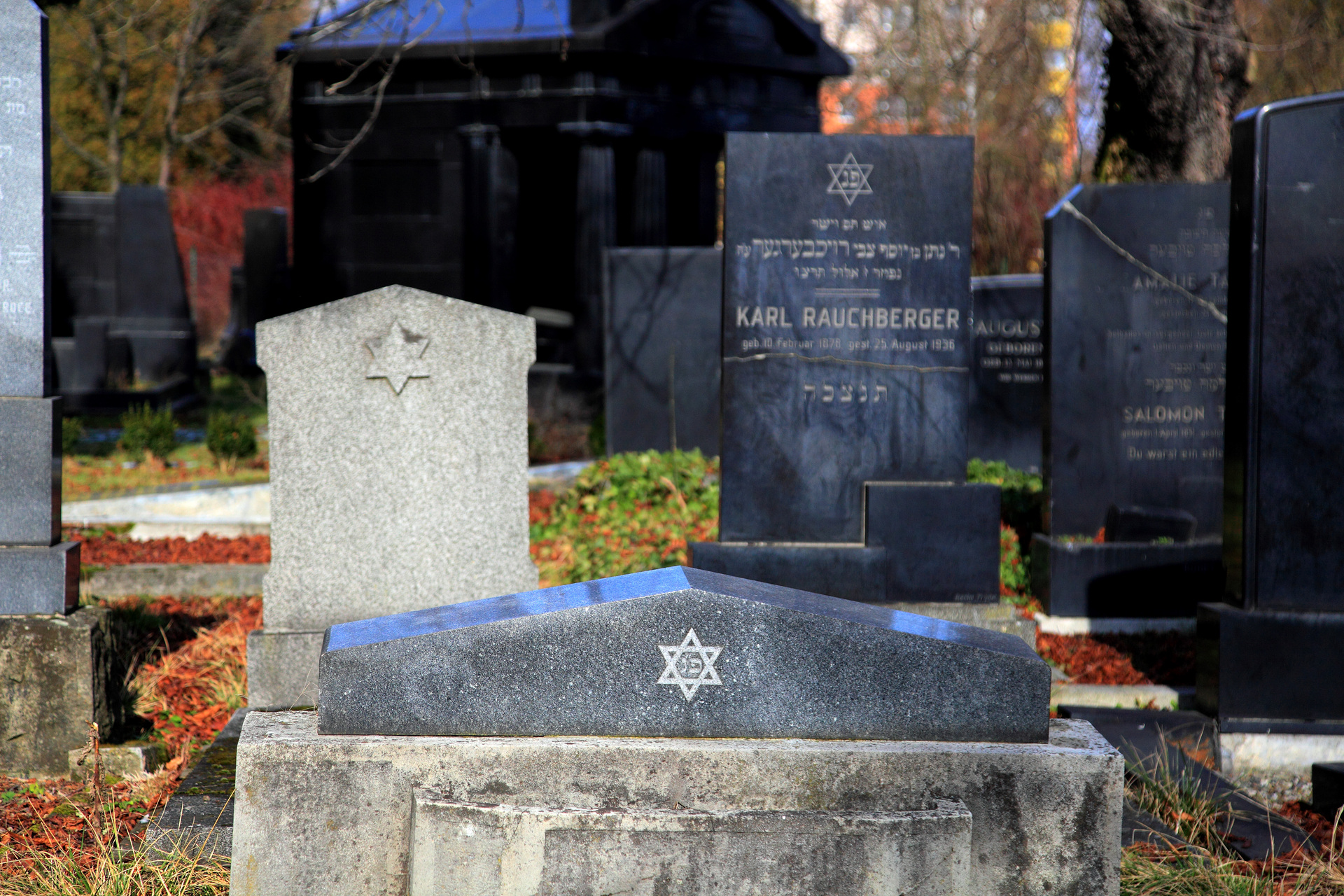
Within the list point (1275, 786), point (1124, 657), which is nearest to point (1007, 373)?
point (1124, 657)

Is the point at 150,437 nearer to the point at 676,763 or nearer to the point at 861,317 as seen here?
the point at 861,317

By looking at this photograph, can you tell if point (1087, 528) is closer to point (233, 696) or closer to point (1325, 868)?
point (1325, 868)

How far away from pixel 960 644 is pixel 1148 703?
11.8 ft

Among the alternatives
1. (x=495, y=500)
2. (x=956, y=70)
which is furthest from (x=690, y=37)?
(x=495, y=500)

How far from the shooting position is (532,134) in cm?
1396

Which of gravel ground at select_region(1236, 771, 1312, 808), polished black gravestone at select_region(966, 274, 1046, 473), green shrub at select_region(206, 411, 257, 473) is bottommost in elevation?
gravel ground at select_region(1236, 771, 1312, 808)

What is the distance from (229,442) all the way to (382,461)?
6.87 m

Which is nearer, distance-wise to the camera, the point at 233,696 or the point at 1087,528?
the point at 233,696

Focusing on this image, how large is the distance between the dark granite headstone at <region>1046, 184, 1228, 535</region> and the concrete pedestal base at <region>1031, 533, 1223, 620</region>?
0.32m

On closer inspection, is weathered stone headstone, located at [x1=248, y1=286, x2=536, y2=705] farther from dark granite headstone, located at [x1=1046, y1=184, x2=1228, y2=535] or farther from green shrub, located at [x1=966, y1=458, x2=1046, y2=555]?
green shrub, located at [x1=966, y1=458, x2=1046, y2=555]

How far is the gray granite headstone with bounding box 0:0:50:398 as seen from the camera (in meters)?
4.70

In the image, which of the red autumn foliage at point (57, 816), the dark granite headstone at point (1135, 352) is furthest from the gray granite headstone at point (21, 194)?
the dark granite headstone at point (1135, 352)

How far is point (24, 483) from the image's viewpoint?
476 cm

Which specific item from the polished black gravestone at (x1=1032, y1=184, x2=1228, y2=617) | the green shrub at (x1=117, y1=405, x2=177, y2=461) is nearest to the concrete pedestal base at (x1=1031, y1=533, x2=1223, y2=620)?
the polished black gravestone at (x1=1032, y1=184, x2=1228, y2=617)
